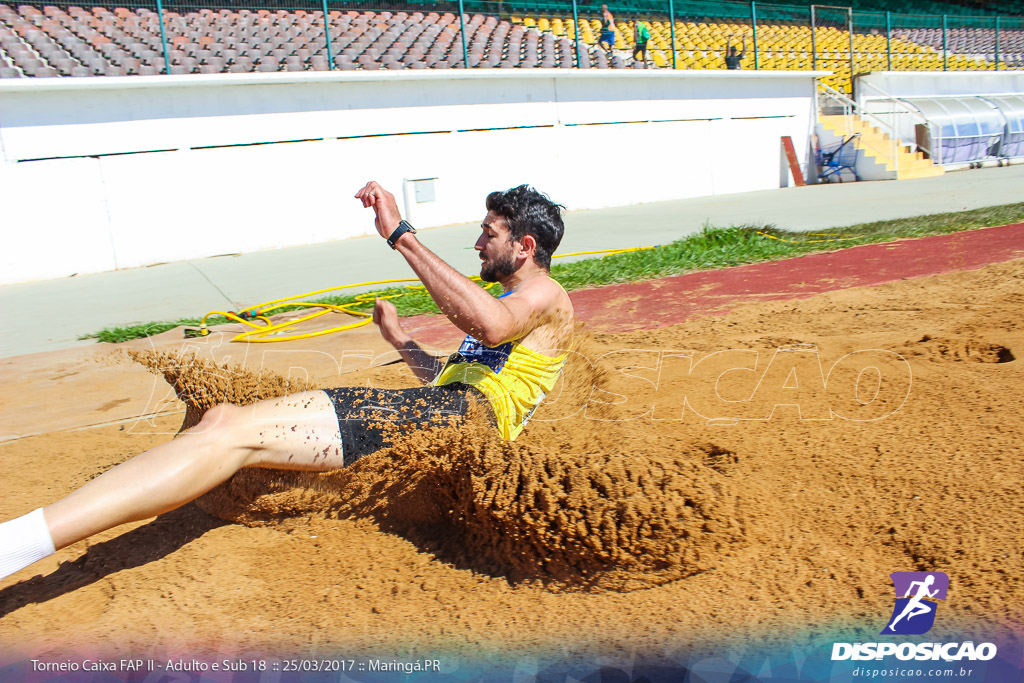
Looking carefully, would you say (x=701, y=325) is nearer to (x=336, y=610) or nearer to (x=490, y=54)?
(x=336, y=610)

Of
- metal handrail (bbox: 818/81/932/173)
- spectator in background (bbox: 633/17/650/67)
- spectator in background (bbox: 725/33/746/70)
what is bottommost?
metal handrail (bbox: 818/81/932/173)

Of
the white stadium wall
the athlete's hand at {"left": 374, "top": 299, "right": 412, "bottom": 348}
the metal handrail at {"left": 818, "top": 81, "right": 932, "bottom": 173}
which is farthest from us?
the metal handrail at {"left": 818, "top": 81, "right": 932, "bottom": 173}

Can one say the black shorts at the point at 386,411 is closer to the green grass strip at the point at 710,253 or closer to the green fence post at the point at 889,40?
the green grass strip at the point at 710,253

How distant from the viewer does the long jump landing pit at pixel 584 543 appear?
2.20m

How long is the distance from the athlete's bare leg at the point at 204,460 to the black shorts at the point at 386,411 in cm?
5

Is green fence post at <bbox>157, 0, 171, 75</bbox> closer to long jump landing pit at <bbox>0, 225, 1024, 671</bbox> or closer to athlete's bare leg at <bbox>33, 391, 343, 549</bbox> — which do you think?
long jump landing pit at <bbox>0, 225, 1024, 671</bbox>

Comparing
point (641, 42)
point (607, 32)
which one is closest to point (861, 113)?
point (641, 42)

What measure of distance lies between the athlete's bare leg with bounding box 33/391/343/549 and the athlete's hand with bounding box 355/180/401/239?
0.64 meters

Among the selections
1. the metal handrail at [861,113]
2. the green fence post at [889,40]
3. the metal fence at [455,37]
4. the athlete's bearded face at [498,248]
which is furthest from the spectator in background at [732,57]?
the athlete's bearded face at [498,248]

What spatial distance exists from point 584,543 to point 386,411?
823 mm

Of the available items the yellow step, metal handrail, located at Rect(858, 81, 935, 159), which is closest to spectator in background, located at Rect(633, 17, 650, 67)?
the yellow step

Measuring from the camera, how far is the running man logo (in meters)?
2.03

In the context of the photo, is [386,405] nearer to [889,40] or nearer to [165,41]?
[165,41]

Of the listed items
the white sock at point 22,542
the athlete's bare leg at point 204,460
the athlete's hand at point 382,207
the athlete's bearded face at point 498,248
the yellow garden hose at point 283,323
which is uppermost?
the athlete's hand at point 382,207
